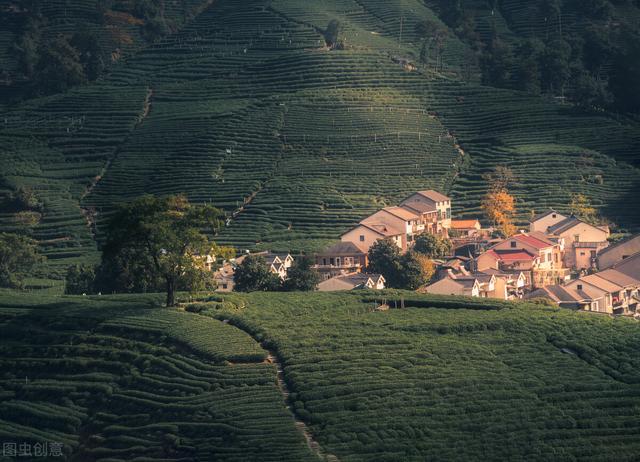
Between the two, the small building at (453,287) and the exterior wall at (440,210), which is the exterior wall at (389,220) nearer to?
the exterior wall at (440,210)

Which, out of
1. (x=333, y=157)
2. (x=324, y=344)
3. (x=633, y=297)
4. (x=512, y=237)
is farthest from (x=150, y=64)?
(x=324, y=344)

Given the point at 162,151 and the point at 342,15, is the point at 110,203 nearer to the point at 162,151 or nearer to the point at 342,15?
the point at 162,151

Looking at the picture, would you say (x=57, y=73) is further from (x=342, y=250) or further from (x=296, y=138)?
(x=342, y=250)

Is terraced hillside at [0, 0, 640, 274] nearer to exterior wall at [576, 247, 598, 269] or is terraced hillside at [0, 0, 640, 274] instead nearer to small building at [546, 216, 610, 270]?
small building at [546, 216, 610, 270]

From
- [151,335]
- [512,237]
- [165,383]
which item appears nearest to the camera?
[165,383]

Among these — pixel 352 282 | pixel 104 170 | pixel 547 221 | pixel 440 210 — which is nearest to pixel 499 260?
pixel 547 221

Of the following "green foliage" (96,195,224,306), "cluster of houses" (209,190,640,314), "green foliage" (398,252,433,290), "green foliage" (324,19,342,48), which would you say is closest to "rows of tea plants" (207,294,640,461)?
"green foliage" (96,195,224,306)
